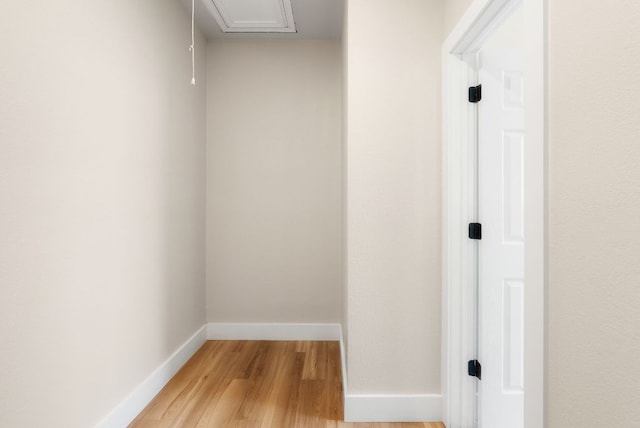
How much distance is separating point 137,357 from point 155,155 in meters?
1.18

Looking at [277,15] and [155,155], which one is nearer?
[155,155]

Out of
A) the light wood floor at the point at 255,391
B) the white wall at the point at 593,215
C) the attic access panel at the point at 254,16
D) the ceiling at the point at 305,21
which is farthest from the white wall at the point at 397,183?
the white wall at the point at 593,215

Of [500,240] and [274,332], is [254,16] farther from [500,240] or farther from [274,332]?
[274,332]

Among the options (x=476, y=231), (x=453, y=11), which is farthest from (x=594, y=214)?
(x=453, y=11)

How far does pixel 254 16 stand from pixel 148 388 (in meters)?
2.64

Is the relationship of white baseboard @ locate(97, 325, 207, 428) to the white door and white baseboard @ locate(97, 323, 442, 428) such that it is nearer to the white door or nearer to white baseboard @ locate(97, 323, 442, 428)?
white baseboard @ locate(97, 323, 442, 428)

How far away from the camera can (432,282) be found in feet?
7.40

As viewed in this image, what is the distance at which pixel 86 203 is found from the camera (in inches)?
72.5

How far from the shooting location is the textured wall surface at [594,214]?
Result: 88 cm

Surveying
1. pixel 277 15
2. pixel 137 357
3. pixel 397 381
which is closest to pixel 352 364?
pixel 397 381

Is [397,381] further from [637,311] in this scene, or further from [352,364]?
[637,311]

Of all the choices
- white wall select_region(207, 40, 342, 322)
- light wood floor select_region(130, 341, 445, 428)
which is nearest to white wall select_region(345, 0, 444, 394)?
light wood floor select_region(130, 341, 445, 428)

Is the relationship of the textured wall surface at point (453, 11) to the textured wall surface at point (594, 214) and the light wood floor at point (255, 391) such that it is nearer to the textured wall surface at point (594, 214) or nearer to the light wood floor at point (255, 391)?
the textured wall surface at point (594, 214)

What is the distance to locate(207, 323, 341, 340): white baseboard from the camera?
11.8 ft
